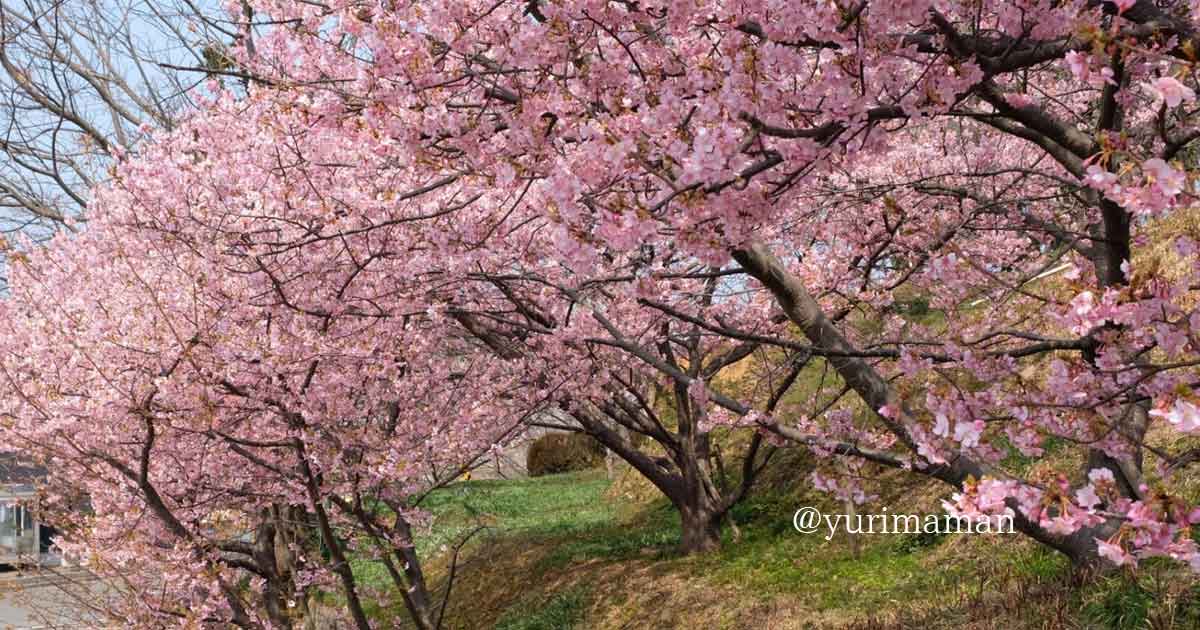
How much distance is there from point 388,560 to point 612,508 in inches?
373

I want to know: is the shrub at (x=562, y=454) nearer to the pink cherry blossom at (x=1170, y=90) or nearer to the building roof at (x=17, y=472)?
the building roof at (x=17, y=472)

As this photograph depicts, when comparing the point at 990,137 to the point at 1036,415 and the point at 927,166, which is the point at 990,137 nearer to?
the point at 927,166

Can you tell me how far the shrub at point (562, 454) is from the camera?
27.8 meters

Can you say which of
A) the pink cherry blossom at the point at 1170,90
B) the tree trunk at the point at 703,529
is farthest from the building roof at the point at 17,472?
the pink cherry blossom at the point at 1170,90

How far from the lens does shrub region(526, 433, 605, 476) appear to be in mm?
27828

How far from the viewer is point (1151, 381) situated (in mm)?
3602

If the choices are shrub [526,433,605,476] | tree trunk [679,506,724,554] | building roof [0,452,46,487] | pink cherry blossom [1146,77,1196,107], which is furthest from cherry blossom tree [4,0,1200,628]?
shrub [526,433,605,476]

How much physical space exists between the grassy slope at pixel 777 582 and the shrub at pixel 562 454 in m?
12.7

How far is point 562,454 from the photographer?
28.2 meters

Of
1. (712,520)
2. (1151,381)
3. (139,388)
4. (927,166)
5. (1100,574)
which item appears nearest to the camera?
(1151,381)

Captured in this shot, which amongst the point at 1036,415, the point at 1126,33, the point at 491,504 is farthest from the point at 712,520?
the point at 491,504

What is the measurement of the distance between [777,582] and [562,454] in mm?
20507

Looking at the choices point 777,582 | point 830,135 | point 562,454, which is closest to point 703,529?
point 777,582

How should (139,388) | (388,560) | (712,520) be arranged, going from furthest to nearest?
(712,520)
(388,560)
(139,388)
